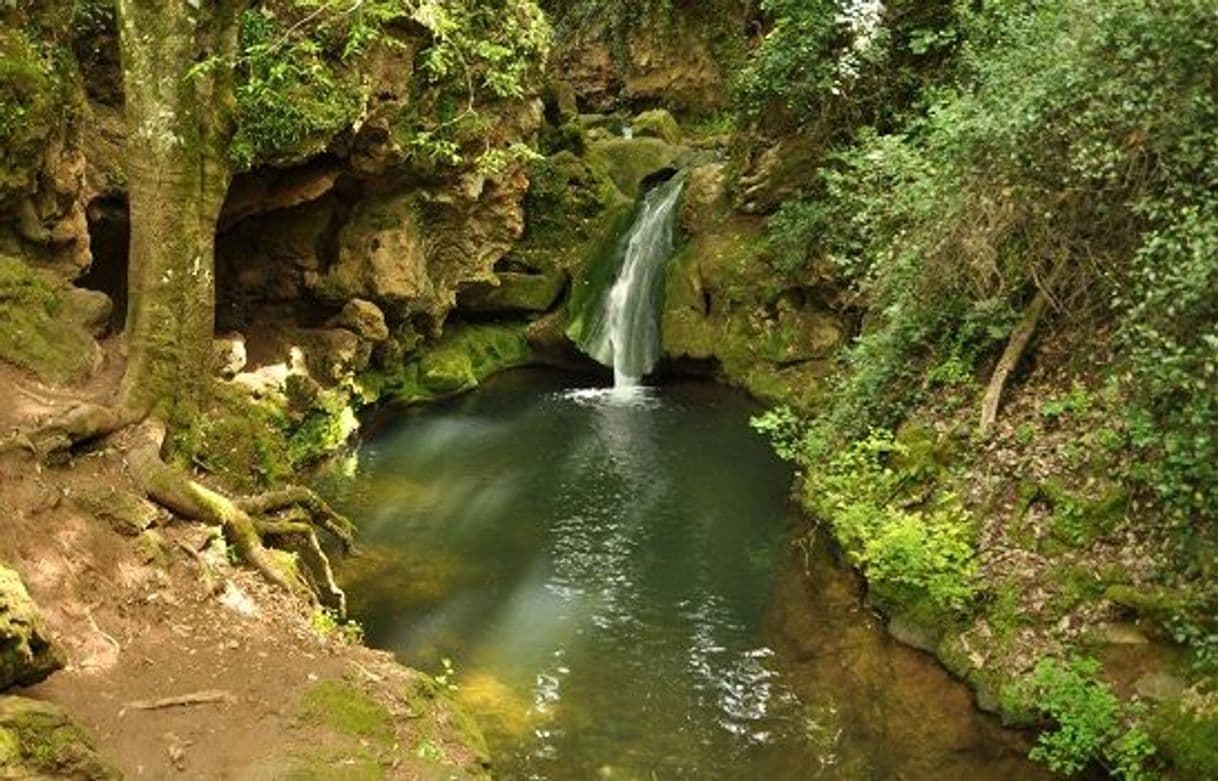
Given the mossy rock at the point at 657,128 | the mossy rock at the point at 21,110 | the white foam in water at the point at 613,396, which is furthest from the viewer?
the mossy rock at the point at 657,128

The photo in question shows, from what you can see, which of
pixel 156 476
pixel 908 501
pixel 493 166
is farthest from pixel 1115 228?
pixel 156 476

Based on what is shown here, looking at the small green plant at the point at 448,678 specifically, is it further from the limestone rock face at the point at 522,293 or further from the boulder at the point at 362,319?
the limestone rock face at the point at 522,293

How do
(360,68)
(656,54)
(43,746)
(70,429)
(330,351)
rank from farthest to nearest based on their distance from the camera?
1. (656,54)
2. (330,351)
3. (360,68)
4. (70,429)
5. (43,746)

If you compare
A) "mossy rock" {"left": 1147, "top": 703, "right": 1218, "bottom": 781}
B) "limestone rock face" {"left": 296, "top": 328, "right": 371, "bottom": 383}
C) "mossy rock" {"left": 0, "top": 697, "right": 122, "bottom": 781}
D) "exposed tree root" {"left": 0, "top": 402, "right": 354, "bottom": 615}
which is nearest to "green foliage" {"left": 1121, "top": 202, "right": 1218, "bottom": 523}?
"mossy rock" {"left": 1147, "top": 703, "right": 1218, "bottom": 781}

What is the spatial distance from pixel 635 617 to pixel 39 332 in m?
6.77

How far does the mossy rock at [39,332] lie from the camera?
993cm

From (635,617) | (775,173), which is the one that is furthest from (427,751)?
(775,173)

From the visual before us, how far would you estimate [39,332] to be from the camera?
10250 millimetres

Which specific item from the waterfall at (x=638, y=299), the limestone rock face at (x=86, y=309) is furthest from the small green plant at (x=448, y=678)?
the waterfall at (x=638, y=299)

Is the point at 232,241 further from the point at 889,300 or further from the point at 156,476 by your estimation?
the point at 889,300

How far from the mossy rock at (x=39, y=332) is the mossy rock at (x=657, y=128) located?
1902 cm

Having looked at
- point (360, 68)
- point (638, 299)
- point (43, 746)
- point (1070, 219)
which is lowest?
point (43, 746)

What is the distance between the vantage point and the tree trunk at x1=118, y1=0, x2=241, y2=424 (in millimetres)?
9773

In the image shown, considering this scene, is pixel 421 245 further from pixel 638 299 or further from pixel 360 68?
pixel 638 299
